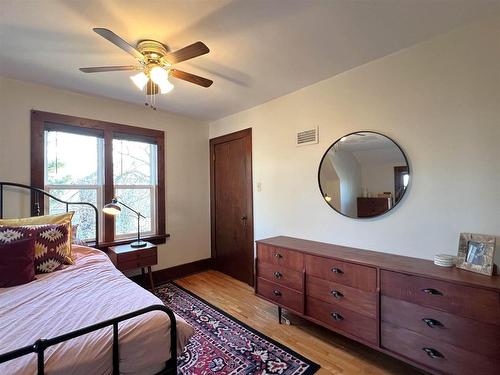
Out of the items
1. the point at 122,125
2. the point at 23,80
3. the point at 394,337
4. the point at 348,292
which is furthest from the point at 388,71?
the point at 23,80

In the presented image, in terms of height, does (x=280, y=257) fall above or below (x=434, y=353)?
above

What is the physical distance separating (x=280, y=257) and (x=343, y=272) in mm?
630

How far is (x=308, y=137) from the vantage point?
2646mm

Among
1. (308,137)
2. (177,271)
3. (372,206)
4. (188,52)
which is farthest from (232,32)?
(177,271)

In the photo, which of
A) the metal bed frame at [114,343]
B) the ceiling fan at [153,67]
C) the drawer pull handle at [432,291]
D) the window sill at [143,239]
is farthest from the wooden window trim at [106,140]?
the drawer pull handle at [432,291]

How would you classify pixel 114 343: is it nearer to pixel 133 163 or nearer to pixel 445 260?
pixel 445 260

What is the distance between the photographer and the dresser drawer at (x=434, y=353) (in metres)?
1.34

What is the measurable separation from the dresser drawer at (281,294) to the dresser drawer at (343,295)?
5.4 inches

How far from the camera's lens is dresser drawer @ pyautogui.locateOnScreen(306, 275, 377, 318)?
1.76 metres

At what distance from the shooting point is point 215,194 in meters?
3.89

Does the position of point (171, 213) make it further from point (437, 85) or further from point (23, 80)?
point (437, 85)

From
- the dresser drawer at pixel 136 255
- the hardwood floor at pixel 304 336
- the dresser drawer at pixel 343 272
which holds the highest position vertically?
the dresser drawer at pixel 343 272

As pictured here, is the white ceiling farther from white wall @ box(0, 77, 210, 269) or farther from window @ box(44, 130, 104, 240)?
window @ box(44, 130, 104, 240)

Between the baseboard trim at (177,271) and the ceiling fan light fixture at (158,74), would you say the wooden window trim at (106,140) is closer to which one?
the baseboard trim at (177,271)
